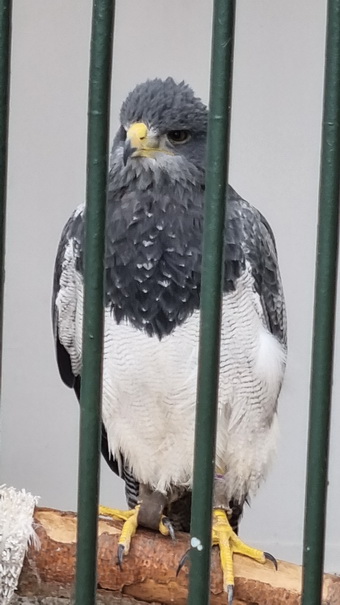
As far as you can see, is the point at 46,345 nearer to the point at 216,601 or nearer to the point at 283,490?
the point at 283,490

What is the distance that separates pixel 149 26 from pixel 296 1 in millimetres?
343

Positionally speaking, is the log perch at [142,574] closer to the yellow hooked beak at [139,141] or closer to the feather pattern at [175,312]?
the feather pattern at [175,312]

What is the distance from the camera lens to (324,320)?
616 mm

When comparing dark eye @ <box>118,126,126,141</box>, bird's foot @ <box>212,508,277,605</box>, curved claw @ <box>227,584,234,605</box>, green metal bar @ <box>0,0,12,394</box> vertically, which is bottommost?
curved claw @ <box>227,584,234,605</box>

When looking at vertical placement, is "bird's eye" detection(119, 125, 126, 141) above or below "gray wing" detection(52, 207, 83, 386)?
above

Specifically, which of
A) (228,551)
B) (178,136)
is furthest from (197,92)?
(228,551)

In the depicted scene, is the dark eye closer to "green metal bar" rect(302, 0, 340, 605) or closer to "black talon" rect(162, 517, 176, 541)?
"black talon" rect(162, 517, 176, 541)

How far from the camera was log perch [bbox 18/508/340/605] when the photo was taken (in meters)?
1.16

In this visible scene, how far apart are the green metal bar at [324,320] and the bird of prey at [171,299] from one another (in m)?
0.71

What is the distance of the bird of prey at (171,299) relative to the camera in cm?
139

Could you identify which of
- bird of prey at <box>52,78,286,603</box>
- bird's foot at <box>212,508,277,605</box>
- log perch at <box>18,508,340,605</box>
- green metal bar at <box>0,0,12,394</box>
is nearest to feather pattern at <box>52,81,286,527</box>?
bird of prey at <box>52,78,286,603</box>

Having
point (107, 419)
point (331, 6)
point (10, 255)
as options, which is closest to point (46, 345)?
point (10, 255)

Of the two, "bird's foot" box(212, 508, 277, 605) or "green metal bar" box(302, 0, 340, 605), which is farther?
"bird's foot" box(212, 508, 277, 605)

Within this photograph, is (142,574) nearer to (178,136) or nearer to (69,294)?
(69,294)
